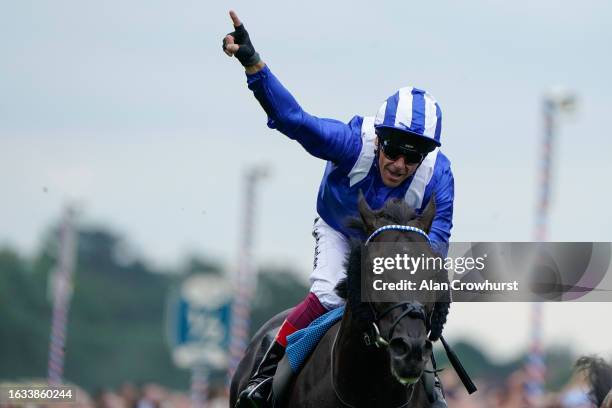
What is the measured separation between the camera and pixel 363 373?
8703 mm

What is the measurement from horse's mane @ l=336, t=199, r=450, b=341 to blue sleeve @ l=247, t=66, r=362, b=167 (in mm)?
1001

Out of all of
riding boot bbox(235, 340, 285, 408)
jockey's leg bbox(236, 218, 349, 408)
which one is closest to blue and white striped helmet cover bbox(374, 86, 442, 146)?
jockey's leg bbox(236, 218, 349, 408)

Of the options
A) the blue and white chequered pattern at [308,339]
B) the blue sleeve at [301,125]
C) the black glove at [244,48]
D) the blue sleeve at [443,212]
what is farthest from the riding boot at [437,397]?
the black glove at [244,48]

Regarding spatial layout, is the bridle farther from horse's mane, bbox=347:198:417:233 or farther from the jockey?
the jockey

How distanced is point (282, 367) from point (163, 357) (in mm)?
76436

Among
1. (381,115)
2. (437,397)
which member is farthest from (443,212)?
(437,397)

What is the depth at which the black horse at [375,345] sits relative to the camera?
7.85 metres

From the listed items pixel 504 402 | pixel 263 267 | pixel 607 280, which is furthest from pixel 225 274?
pixel 607 280

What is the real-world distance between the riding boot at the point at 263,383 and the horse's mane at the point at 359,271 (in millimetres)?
1455

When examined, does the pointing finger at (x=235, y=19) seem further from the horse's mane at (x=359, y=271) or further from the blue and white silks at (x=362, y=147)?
the horse's mane at (x=359, y=271)

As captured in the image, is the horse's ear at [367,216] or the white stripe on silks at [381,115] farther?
the white stripe on silks at [381,115]

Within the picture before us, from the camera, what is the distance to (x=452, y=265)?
1030cm

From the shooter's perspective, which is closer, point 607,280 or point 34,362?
point 607,280

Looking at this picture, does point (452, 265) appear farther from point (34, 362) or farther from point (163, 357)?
point (163, 357)
